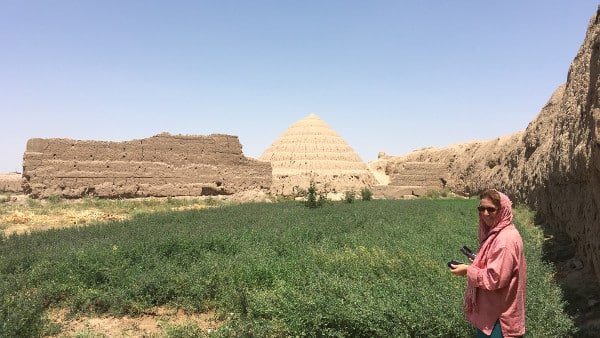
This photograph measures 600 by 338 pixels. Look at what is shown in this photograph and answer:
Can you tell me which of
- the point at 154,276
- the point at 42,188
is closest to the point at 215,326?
the point at 154,276

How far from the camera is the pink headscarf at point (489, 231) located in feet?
10.7

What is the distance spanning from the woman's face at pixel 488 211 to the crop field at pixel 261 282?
133 cm

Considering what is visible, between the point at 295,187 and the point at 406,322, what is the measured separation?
33536 millimetres

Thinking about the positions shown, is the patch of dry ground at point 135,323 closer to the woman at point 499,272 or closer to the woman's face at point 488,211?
the woman at point 499,272

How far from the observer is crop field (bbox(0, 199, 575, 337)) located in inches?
177

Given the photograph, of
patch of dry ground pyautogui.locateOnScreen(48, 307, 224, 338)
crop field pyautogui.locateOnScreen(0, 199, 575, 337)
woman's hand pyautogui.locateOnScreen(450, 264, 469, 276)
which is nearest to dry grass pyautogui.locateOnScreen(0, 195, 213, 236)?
crop field pyautogui.locateOnScreen(0, 199, 575, 337)

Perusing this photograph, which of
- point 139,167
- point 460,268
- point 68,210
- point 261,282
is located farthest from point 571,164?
point 139,167

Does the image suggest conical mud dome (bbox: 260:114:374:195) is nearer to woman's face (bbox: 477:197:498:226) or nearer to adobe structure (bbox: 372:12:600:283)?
adobe structure (bbox: 372:12:600:283)

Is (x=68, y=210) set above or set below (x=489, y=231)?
below

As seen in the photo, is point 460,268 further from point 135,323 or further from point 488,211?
point 135,323

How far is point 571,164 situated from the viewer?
681 cm

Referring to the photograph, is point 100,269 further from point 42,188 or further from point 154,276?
point 42,188

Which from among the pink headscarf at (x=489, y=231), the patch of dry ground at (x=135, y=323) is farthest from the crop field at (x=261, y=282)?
the pink headscarf at (x=489, y=231)

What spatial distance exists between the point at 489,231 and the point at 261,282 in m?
3.83
